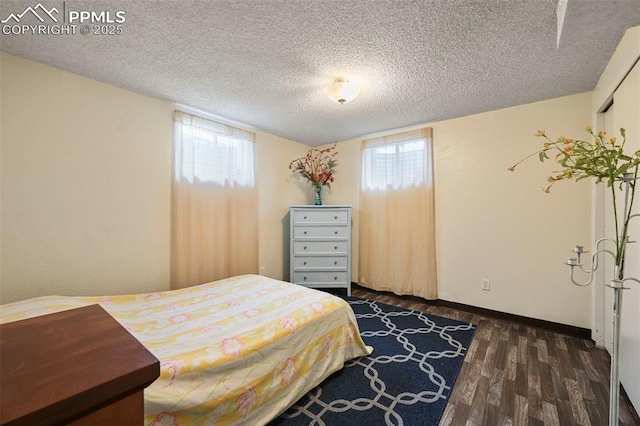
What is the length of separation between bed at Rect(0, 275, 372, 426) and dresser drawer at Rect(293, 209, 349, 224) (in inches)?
55.4

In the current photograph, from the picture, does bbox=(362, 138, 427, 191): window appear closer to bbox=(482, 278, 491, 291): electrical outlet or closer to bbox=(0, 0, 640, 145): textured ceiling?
bbox=(0, 0, 640, 145): textured ceiling

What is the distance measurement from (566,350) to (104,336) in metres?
3.15

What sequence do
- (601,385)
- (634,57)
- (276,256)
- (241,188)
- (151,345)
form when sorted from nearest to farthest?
(151,345) < (634,57) < (601,385) < (241,188) < (276,256)

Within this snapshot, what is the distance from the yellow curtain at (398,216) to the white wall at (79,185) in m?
2.54

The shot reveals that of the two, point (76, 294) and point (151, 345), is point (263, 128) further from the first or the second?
point (151, 345)

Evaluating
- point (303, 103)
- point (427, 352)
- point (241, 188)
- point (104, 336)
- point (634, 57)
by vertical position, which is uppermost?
point (303, 103)

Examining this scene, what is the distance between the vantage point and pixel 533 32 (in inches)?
64.4

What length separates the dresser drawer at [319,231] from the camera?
3579 mm

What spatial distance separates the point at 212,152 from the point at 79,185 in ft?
4.01

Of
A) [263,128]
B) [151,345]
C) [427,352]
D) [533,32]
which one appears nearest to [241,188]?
[263,128]

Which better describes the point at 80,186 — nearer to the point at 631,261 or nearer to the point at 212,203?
the point at 212,203

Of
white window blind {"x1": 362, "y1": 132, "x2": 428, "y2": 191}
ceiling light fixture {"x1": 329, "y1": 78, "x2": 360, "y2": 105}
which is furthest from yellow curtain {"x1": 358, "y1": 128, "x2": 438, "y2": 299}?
ceiling light fixture {"x1": 329, "y1": 78, "x2": 360, "y2": 105}

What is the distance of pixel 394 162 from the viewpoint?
354cm

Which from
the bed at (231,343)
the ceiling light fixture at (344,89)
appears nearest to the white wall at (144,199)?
the bed at (231,343)
